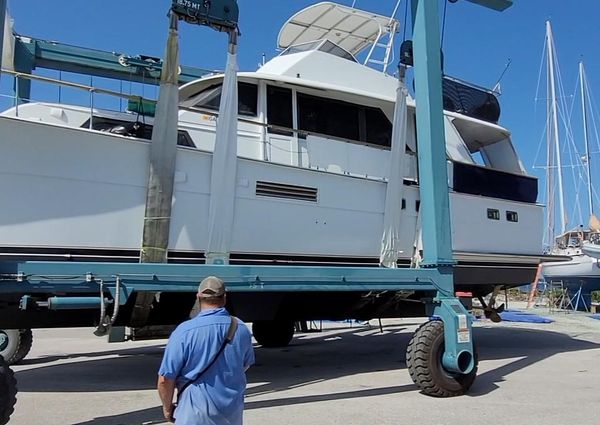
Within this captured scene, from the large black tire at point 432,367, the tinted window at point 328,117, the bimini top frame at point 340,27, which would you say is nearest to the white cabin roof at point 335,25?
the bimini top frame at point 340,27

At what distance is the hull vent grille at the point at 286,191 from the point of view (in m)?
6.28

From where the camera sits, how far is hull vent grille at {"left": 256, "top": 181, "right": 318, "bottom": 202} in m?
6.28

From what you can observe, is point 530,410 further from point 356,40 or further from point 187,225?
point 356,40

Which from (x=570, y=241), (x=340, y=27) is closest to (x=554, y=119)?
(x=570, y=241)

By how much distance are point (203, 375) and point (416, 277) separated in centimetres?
403

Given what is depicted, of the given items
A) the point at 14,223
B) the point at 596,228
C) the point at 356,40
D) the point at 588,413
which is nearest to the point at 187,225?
the point at 14,223

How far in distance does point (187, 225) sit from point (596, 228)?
26633 mm

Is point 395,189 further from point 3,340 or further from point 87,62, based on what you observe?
point 87,62

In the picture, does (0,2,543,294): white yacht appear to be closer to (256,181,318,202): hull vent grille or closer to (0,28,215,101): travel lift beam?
(256,181,318,202): hull vent grille

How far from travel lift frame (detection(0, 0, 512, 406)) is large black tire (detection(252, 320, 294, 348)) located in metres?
4.06

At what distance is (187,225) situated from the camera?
5836 mm

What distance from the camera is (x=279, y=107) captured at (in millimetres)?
7426

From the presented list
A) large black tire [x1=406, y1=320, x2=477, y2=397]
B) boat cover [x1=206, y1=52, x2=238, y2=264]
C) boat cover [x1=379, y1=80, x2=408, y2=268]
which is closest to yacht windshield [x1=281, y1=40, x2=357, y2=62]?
boat cover [x1=379, y1=80, x2=408, y2=268]

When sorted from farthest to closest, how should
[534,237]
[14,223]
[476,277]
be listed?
1. [534,237]
2. [476,277]
3. [14,223]
